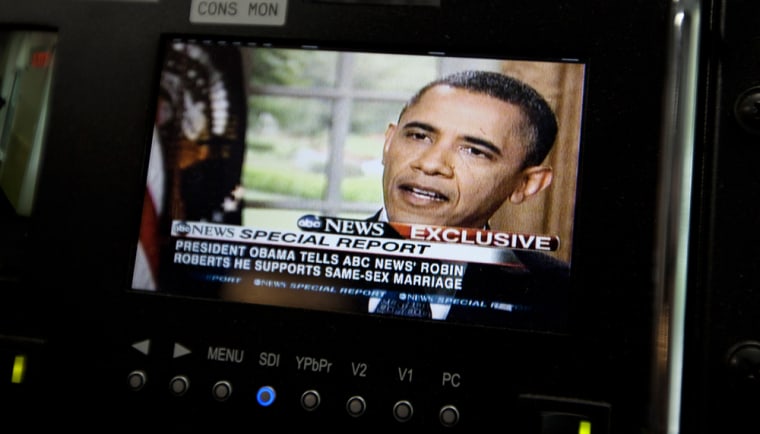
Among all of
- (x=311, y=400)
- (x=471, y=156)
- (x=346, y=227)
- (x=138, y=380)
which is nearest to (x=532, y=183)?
(x=471, y=156)

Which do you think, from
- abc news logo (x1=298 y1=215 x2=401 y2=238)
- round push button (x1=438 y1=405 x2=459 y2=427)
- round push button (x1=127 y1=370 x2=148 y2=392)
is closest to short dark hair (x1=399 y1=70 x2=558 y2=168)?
abc news logo (x1=298 y1=215 x2=401 y2=238)

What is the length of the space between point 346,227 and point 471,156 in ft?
0.44

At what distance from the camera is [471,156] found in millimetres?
692

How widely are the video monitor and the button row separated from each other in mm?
80

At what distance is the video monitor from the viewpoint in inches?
26.9

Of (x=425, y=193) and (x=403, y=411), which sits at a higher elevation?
(x=425, y=193)

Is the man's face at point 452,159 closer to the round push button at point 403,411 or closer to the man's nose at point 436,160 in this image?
the man's nose at point 436,160

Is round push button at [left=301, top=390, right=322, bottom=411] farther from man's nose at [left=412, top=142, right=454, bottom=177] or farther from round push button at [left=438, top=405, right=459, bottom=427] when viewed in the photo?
man's nose at [left=412, top=142, right=454, bottom=177]

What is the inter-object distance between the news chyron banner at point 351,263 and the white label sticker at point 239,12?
8.1 inches

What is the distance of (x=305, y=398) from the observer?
685mm

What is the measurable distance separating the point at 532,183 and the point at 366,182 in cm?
15

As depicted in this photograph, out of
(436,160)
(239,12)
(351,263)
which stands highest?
(239,12)

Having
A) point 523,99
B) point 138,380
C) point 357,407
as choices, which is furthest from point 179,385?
point 523,99

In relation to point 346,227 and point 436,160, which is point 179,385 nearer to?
point 346,227
